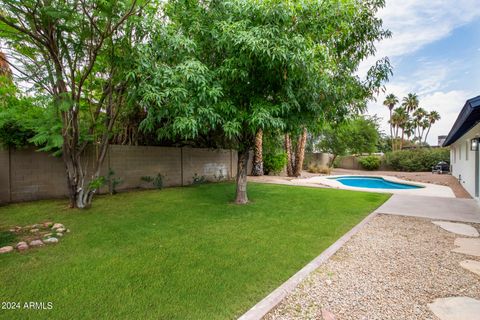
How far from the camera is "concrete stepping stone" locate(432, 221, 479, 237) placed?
5030 mm

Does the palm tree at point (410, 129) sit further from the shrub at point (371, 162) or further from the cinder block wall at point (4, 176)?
the cinder block wall at point (4, 176)

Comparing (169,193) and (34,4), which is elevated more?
(34,4)

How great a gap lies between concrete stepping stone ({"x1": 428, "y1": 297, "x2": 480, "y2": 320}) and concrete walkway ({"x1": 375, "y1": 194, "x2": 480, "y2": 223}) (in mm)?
4191

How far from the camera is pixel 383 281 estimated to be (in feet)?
10.2

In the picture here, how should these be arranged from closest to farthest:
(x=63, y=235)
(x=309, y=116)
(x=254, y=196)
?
(x=63, y=235) → (x=309, y=116) → (x=254, y=196)

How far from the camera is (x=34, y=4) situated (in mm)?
4699

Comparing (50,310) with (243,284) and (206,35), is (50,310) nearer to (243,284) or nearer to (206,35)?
(243,284)

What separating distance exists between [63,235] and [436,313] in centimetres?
547

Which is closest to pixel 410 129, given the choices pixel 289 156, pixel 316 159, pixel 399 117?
pixel 399 117

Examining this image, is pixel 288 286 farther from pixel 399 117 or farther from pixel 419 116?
pixel 419 116

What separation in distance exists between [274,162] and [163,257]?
13.2 m

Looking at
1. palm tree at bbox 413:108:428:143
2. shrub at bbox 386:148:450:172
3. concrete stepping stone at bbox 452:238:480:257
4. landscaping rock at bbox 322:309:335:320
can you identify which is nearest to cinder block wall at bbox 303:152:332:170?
shrub at bbox 386:148:450:172

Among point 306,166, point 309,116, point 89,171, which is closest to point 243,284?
point 309,116

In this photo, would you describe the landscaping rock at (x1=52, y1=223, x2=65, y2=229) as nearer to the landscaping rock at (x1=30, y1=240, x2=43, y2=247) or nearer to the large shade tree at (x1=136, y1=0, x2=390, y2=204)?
the landscaping rock at (x1=30, y1=240, x2=43, y2=247)
